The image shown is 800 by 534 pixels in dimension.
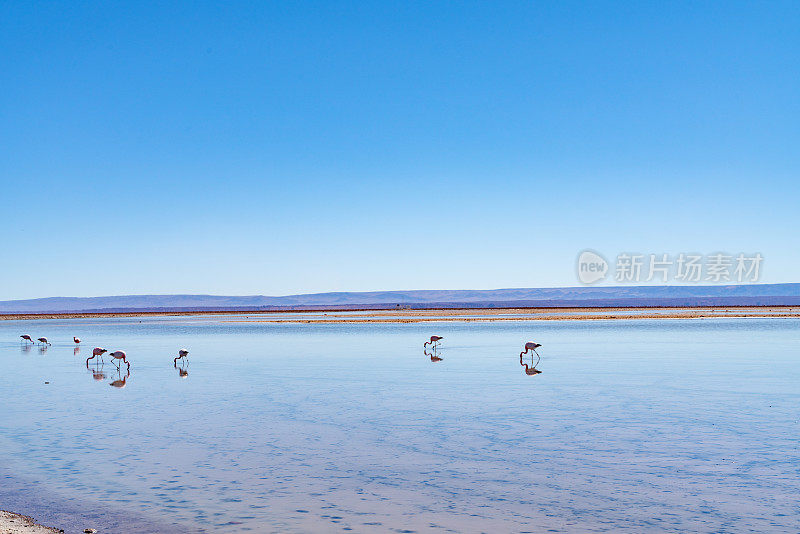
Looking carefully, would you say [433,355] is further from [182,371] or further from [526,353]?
[182,371]

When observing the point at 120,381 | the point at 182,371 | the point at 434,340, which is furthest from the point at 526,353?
the point at 120,381

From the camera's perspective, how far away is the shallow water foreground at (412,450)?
7.31m

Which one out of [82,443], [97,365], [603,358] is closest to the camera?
[82,443]

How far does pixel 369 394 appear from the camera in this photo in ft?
51.2

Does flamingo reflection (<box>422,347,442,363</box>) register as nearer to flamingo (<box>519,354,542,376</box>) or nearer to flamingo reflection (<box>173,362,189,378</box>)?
flamingo (<box>519,354,542,376</box>)

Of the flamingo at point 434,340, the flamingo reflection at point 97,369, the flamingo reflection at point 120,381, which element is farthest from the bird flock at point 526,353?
the flamingo reflection at point 97,369

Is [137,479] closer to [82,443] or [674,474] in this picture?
[82,443]

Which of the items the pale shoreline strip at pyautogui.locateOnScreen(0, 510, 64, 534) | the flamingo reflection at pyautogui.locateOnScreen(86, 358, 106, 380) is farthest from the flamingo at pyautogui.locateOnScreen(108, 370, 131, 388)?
the pale shoreline strip at pyautogui.locateOnScreen(0, 510, 64, 534)

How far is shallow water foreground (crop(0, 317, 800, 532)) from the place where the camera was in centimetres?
731

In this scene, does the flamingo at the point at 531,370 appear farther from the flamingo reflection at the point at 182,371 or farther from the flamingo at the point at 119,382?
the flamingo at the point at 119,382

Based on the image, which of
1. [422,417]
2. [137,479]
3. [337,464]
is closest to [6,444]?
[137,479]

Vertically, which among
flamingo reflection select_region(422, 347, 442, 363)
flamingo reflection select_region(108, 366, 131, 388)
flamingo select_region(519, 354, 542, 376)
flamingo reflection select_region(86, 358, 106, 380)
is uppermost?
flamingo select_region(519, 354, 542, 376)

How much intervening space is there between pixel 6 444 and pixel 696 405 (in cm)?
1233

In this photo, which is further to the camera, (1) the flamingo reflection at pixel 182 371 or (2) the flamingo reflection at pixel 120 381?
(1) the flamingo reflection at pixel 182 371
